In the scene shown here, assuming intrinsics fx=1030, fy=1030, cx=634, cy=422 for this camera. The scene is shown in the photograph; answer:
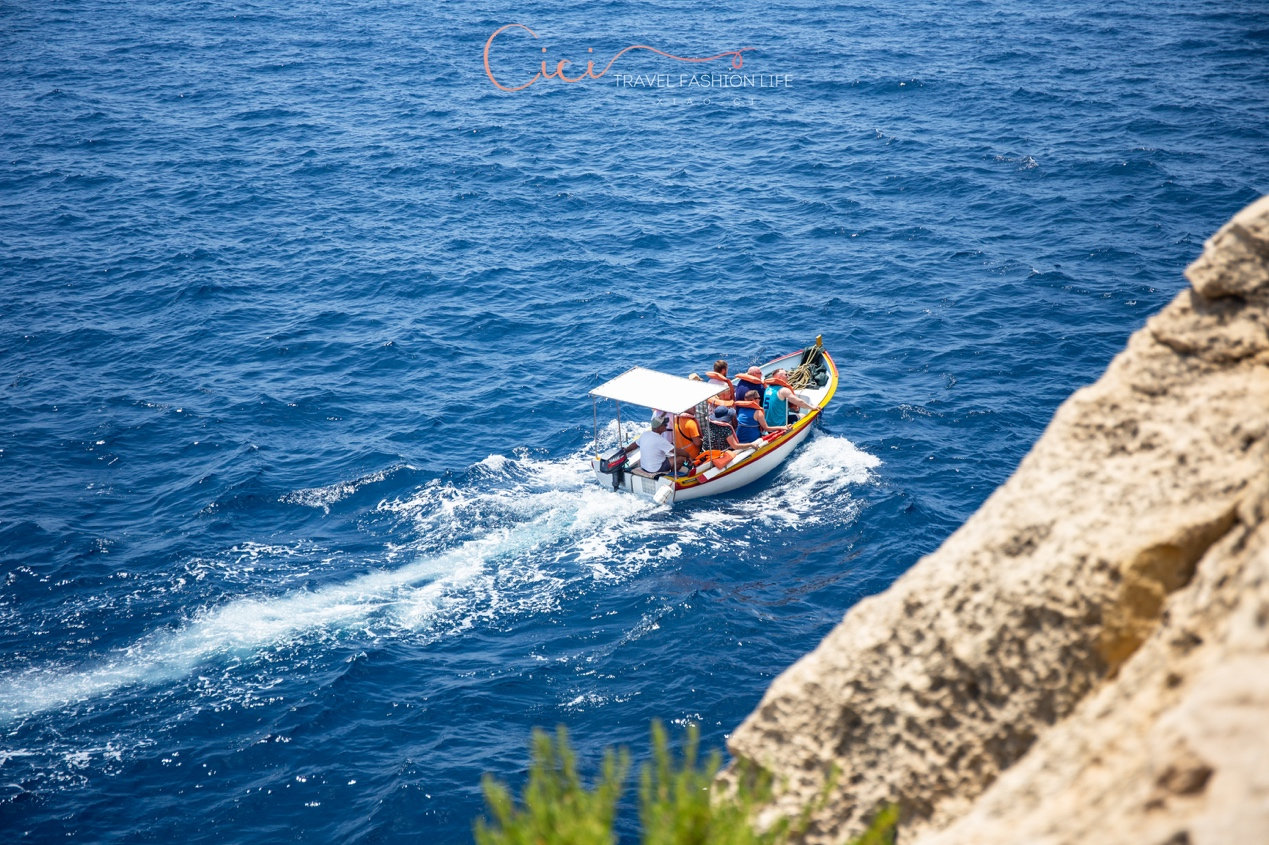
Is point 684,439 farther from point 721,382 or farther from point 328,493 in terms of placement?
point 328,493

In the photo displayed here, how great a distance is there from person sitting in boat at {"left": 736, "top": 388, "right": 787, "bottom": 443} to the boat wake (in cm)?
127

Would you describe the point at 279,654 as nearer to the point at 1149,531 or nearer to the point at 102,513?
the point at 102,513

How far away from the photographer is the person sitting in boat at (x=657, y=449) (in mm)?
25422

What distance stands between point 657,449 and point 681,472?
32.3 inches

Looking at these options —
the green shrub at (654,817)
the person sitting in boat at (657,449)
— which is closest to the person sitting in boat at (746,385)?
the person sitting in boat at (657,449)

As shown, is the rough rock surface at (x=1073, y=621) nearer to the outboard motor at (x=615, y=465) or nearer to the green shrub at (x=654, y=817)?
the green shrub at (x=654, y=817)

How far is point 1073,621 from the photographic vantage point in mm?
7562

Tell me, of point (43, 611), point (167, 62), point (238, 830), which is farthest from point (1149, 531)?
point (167, 62)

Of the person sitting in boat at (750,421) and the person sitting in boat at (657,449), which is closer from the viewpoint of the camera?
the person sitting in boat at (657,449)

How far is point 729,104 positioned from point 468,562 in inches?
1525

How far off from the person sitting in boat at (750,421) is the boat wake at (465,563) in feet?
4.15

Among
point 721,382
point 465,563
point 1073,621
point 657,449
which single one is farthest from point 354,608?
point 1073,621

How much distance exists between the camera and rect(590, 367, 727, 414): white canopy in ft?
79.9

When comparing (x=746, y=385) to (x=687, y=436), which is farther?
(x=746, y=385)
